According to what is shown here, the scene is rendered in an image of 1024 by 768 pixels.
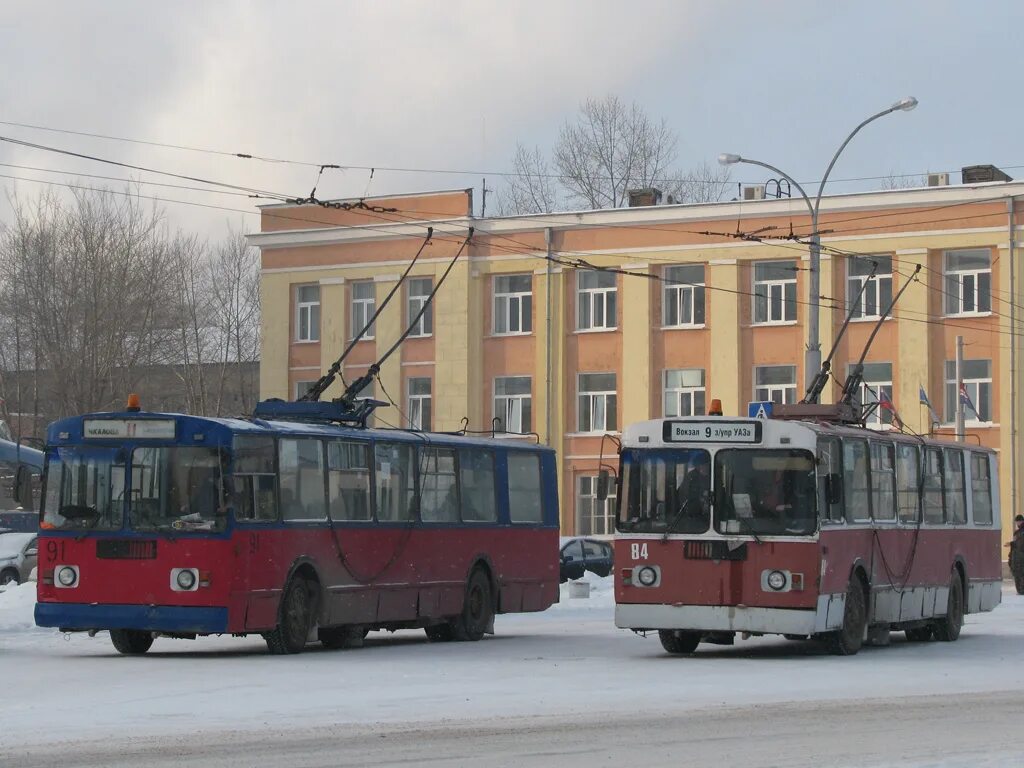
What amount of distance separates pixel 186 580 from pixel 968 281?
35237mm

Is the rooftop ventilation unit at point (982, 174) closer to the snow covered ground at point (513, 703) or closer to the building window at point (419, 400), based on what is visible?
the building window at point (419, 400)

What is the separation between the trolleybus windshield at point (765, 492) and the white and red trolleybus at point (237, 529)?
4114 millimetres

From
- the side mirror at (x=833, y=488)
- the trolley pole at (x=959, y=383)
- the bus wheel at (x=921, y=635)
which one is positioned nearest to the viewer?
the side mirror at (x=833, y=488)

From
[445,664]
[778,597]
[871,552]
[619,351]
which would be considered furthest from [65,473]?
[619,351]

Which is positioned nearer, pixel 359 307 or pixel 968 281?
pixel 968 281

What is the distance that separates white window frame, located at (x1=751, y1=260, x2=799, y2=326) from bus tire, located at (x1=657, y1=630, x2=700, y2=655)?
106 ft

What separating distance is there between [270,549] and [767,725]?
25.5 ft

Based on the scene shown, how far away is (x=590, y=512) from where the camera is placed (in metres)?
54.6

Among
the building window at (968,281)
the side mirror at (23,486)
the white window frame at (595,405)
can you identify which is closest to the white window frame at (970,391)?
the building window at (968,281)

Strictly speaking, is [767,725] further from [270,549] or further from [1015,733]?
[270,549]

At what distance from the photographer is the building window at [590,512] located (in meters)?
54.3

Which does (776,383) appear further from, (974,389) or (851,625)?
(851,625)

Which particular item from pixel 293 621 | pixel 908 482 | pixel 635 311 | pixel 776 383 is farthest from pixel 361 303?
pixel 293 621

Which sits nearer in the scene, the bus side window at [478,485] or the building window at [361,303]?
the bus side window at [478,485]
